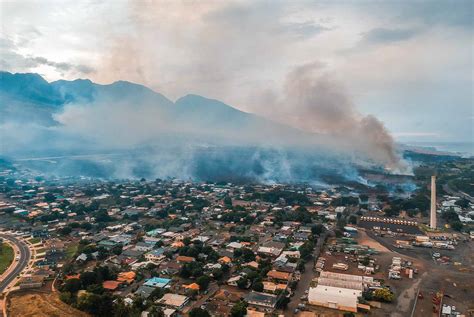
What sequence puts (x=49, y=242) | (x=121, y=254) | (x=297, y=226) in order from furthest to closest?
1. (x=297, y=226)
2. (x=49, y=242)
3. (x=121, y=254)

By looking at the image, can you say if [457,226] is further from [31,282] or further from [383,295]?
[31,282]

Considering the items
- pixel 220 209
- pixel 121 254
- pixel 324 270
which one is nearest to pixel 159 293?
pixel 121 254

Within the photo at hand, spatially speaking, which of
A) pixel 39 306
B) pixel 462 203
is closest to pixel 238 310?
pixel 39 306

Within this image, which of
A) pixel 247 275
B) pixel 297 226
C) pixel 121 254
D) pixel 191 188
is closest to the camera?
pixel 247 275

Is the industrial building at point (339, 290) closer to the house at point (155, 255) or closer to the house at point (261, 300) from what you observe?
the house at point (261, 300)

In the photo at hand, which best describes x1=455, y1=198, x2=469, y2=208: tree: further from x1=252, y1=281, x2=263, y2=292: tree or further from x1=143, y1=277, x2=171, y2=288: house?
x1=143, y1=277, x2=171, y2=288: house

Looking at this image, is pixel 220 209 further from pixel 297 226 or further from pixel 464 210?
pixel 464 210
